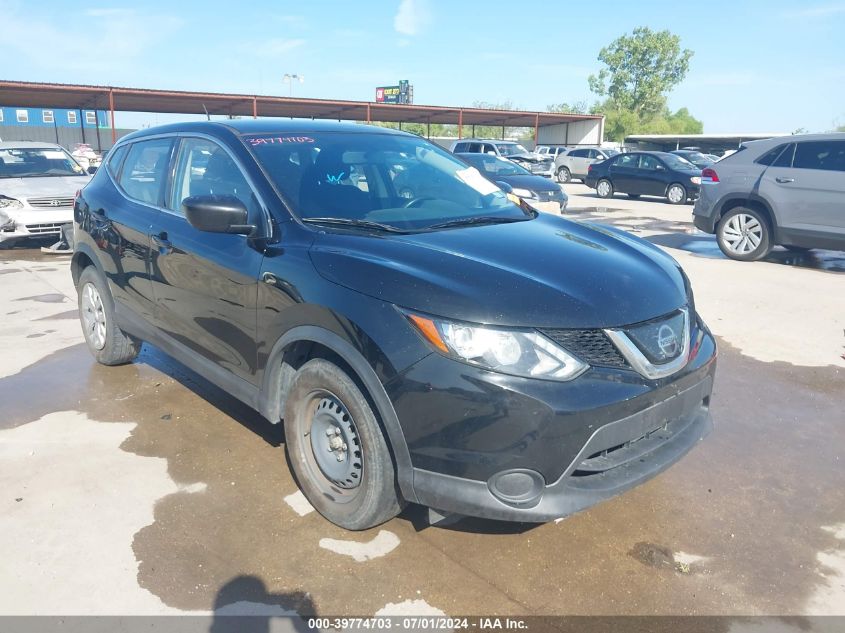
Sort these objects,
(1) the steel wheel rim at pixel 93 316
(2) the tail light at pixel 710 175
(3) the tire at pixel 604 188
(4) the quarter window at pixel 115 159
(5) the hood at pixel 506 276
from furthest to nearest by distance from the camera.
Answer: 1. (3) the tire at pixel 604 188
2. (2) the tail light at pixel 710 175
3. (1) the steel wheel rim at pixel 93 316
4. (4) the quarter window at pixel 115 159
5. (5) the hood at pixel 506 276

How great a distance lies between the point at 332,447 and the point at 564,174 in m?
27.1

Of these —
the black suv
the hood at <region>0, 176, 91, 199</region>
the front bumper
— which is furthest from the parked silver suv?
the hood at <region>0, 176, 91, 199</region>

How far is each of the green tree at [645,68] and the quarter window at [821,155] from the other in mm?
77483

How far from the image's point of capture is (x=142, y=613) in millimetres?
2469

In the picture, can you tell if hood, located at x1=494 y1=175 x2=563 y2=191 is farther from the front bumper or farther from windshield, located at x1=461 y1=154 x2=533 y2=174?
the front bumper

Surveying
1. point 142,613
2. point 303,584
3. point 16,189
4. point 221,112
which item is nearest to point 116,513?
point 142,613

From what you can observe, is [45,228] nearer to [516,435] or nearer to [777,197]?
[516,435]

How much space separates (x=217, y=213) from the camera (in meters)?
2.98

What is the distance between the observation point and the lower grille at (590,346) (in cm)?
241

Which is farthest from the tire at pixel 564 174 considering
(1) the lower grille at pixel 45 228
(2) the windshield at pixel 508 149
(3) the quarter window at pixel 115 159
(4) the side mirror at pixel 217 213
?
(4) the side mirror at pixel 217 213

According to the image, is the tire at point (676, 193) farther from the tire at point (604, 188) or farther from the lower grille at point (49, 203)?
the lower grille at point (49, 203)

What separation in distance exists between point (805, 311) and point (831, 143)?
122 inches

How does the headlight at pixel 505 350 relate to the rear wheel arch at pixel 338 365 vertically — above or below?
above

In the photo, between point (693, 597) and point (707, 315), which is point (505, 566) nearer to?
point (693, 597)
